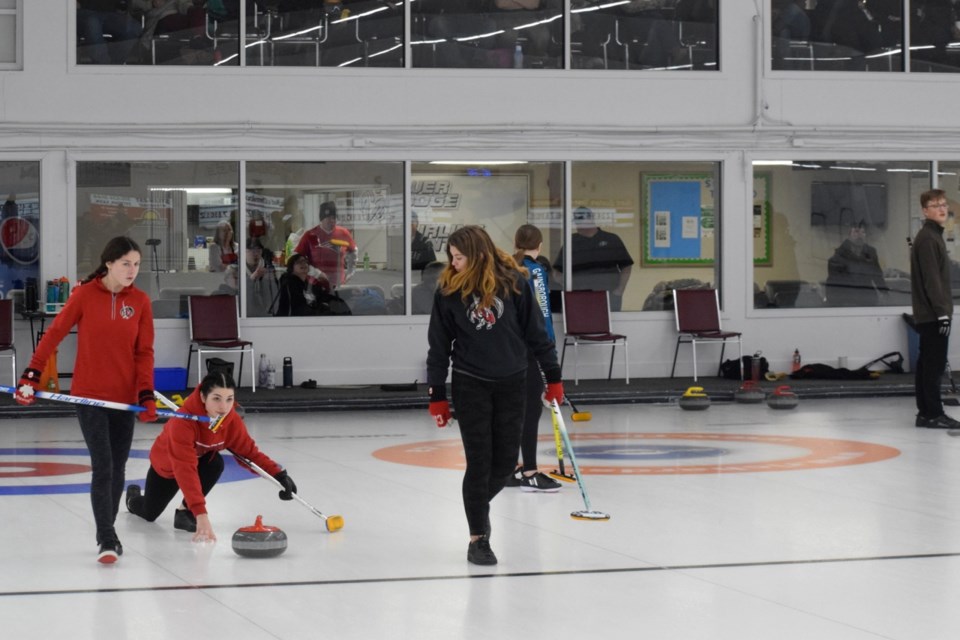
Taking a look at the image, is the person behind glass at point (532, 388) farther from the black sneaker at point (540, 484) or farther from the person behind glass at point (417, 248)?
the person behind glass at point (417, 248)

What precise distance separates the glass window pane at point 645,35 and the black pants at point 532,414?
338 inches

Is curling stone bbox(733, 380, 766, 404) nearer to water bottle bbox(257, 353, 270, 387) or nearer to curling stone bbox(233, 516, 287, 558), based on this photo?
water bottle bbox(257, 353, 270, 387)

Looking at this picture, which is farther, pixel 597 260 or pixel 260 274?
pixel 597 260

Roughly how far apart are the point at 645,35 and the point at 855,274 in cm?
380

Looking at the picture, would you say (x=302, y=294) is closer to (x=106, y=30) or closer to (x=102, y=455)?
(x=106, y=30)

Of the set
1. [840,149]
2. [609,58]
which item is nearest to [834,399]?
[840,149]

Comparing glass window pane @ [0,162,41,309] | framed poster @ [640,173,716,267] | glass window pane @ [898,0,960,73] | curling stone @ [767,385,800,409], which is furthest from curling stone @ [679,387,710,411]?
glass window pane @ [0,162,41,309]

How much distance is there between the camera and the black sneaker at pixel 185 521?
24.9 ft

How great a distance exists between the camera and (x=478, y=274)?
22.3ft

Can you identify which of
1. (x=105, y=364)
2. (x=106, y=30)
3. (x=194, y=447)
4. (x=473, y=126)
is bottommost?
(x=194, y=447)

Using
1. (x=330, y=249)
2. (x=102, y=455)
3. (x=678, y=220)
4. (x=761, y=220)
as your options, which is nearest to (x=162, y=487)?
(x=102, y=455)

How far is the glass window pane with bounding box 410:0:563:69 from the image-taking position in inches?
652

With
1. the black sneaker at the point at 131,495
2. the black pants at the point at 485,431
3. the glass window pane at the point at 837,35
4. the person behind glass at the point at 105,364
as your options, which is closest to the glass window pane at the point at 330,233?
the glass window pane at the point at 837,35

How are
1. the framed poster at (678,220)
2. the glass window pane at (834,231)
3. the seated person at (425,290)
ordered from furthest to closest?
the glass window pane at (834,231), the framed poster at (678,220), the seated person at (425,290)
